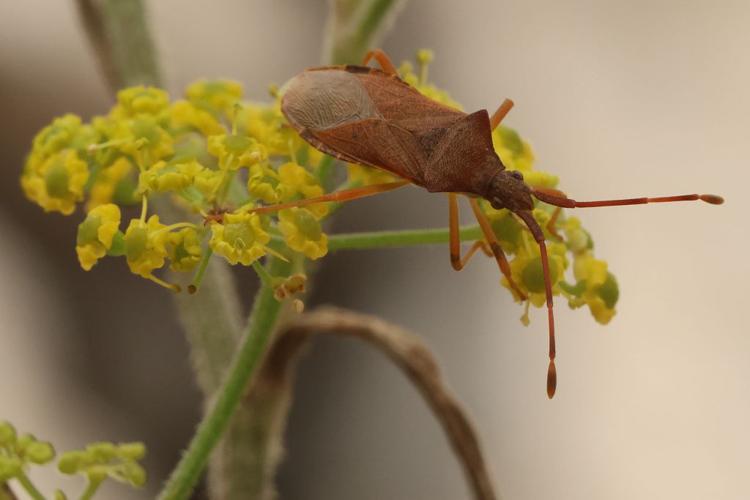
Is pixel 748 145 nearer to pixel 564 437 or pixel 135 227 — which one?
pixel 564 437

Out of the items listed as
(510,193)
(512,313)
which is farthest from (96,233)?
(512,313)

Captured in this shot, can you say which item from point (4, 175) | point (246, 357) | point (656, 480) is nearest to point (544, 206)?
point (246, 357)

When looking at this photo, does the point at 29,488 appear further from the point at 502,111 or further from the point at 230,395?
the point at 502,111

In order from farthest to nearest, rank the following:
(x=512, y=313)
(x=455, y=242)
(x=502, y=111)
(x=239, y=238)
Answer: (x=512, y=313) → (x=502, y=111) → (x=455, y=242) → (x=239, y=238)

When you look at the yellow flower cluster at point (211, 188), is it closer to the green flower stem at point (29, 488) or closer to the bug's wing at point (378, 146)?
the bug's wing at point (378, 146)

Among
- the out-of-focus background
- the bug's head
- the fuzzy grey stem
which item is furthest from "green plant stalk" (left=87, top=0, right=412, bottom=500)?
the out-of-focus background
